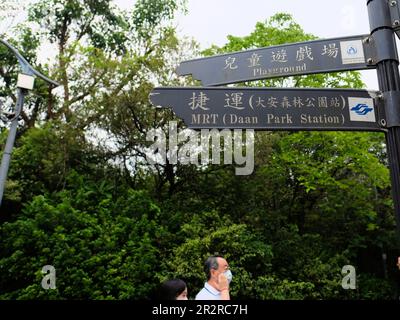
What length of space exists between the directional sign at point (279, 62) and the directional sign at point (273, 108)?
304 millimetres

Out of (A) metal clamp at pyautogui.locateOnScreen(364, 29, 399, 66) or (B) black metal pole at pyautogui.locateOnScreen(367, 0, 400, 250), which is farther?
(A) metal clamp at pyautogui.locateOnScreen(364, 29, 399, 66)

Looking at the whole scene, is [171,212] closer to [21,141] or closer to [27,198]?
[27,198]

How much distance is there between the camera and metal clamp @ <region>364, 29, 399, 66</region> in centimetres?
302

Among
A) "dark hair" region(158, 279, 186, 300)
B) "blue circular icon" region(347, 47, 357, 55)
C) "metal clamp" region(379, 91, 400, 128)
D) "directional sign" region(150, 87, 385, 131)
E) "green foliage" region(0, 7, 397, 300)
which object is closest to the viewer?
"dark hair" region(158, 279, 186, 300)

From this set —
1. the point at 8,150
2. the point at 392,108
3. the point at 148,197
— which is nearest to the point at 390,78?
the point at 392,108

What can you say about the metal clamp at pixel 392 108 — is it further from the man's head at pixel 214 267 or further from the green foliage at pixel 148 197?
the green foliage at pixel 148 197

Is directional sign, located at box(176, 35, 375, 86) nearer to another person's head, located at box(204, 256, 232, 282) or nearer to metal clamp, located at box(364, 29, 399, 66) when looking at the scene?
metal clamp, located at box(364, 29, 399, 66)

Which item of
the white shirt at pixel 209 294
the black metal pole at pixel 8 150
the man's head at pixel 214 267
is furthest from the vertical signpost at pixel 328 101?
the black metal pole at pixel 8 150

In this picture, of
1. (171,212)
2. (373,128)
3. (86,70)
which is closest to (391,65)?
(373,128)

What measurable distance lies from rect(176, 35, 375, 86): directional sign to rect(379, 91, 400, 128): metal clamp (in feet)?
1.38

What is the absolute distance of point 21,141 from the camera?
531 inches

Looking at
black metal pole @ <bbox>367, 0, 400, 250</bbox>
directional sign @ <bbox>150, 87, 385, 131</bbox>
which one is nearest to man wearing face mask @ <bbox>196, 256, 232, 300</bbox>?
directional sign @ <bbox>150, 87, 385, 131</bbox>

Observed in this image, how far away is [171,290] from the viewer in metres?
2.63

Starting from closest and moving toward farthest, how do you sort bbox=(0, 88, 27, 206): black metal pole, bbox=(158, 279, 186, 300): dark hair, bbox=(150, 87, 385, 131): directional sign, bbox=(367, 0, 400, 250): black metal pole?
bbox=(158, 279, 186, 300): dark hair
bbox=(367, 0, 400, 250): black metal pole
bbox=(150, 87, 385, 131): directional sign
bbox=(0, 88, 27, 206): black metal pole
